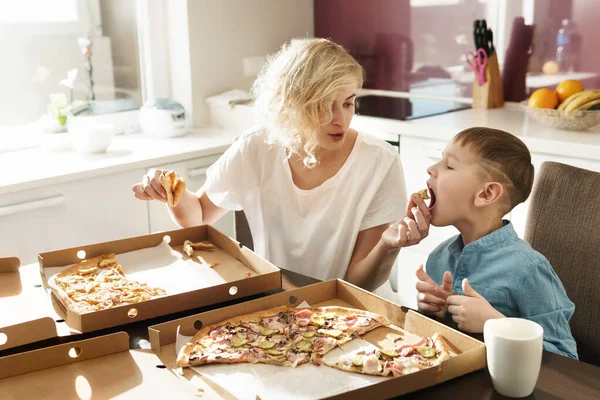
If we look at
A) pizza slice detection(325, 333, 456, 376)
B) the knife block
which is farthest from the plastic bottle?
pizza slice detection(325, 333, 456, 376)

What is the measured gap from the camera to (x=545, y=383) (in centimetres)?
111

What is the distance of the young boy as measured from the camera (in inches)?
53.7

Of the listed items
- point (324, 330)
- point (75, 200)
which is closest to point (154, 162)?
point (75, 200)

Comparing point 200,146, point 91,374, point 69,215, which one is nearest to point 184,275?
point 91,374

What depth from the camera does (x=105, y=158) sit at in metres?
2.80

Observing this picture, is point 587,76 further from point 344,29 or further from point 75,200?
point 75,200

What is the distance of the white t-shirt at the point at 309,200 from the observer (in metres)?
1.89

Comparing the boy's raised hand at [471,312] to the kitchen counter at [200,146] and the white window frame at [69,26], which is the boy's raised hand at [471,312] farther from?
the white window frame at [69,26]

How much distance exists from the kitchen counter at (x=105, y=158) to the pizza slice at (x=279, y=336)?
146 centimetres

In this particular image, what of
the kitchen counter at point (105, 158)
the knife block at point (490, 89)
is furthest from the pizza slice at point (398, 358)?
the knife block at point (490, 89)

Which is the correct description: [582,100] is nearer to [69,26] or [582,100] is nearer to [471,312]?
[471,312]

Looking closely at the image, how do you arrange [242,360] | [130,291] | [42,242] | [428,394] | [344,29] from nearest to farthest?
[428,394] < [242,360] < [130,291] < [42,242] < [344,29]

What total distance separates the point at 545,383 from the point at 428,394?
0.18 metres

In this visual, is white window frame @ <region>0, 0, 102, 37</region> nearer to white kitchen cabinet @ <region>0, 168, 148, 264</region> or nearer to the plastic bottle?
white kitchen cabinet @ <region>0, 168, 148, 264</region>
